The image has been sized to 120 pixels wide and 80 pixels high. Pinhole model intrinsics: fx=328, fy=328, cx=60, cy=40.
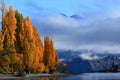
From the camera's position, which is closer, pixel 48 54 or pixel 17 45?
pixel 17 45

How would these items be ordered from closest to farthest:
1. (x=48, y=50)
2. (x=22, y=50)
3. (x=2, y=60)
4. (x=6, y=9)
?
(x=2, y=60)
(x=6, y=9)
(x=22, y=50)
(x=48, y=50)

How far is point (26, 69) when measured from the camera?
281ft

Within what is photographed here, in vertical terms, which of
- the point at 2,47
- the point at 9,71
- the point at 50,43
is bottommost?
the point at 9,71

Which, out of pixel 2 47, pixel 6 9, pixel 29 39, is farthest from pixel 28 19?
pixel 2 47

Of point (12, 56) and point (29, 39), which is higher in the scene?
point (29, 39)

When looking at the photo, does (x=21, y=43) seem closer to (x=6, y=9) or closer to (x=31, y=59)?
(x=31, y=59)

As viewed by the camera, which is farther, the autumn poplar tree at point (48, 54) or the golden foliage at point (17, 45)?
the autumn poplar tree at point (48, 54)

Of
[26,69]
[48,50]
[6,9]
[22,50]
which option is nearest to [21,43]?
[22,50]

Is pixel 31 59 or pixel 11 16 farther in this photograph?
pixel 31 59

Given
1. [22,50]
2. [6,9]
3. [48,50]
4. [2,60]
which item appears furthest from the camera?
[48,50]

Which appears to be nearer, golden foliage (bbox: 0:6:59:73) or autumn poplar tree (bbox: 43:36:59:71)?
golden foliage (bbox: 0:6:59:73)

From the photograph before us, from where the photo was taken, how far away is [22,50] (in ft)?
274

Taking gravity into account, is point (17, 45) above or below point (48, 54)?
below

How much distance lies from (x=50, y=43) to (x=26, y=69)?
3247 cm
